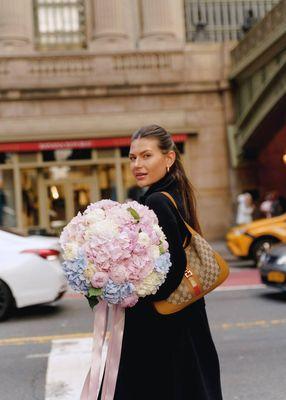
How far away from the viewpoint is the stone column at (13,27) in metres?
20.1

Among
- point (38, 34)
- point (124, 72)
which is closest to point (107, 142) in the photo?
point (124, 72)

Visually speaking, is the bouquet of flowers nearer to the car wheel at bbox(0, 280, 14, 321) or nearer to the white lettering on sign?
the car wheel at bbox(0, 280, 14, 321)

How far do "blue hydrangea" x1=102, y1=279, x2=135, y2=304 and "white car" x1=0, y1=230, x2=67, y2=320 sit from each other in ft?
20.1

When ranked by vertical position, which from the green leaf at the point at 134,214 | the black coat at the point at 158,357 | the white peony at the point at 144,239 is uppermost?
the green leaf at the point at 134,214

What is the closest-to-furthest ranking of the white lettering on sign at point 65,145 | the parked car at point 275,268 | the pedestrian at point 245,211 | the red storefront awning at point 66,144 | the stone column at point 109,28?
the parked car at point 275,268, the pedestrian at point 245,211, the red storefront awning at point 66,144, the white lettering on sign at point 65,145, the stone column at point 109,28

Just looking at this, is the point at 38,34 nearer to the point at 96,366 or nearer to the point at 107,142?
the point at 107,142

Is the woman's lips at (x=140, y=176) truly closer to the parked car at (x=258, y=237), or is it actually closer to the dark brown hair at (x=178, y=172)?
the dark brown hair at (x=178, y=172)

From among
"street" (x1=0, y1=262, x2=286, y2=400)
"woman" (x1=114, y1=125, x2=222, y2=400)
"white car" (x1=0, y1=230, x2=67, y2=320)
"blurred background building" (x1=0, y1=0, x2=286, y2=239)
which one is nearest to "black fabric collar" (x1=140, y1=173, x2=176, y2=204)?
"woman" (x1=114, y1=125, x2=222, y2=400)

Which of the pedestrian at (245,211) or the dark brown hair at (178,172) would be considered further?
the pedestrian at (245,211)

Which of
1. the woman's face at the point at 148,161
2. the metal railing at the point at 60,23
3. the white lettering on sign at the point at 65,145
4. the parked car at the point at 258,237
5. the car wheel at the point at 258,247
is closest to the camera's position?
the woman's face at the point at 148,161

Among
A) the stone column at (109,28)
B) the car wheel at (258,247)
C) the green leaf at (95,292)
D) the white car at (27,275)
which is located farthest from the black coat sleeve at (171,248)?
the stone column at (109,28)

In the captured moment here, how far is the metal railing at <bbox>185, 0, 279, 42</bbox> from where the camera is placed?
21.9 metres

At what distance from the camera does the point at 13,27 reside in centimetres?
2025

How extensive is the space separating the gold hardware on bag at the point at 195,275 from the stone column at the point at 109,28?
18510 mm
